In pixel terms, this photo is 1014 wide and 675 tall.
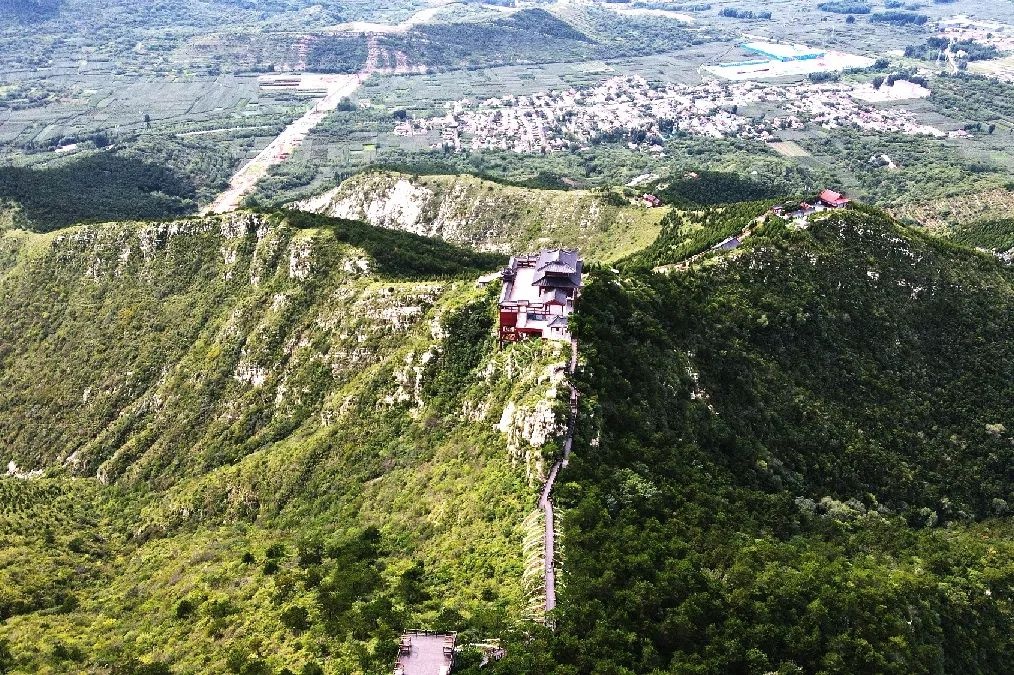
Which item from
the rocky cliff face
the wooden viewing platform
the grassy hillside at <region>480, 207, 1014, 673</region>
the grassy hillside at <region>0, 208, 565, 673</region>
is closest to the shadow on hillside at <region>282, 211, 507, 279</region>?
the grassy hillside at <region>0, 208, 565, 673</region>

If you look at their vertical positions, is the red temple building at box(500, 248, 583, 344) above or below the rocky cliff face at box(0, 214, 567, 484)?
above

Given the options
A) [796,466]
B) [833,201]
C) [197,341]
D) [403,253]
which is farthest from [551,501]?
[833,201]

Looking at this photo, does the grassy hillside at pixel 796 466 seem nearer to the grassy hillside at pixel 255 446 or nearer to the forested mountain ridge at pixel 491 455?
the forested mountain ridge at pixel 491 455

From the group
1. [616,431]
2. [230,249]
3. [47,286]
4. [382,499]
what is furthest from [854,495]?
[47,286]

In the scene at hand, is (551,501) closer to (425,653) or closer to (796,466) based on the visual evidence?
(425,653)

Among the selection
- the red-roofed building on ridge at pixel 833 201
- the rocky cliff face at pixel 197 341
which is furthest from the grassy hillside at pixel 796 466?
the rocky cliff face at pixel 197 341

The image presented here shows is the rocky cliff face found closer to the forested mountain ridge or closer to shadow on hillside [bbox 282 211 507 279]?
the forested mountain ridge

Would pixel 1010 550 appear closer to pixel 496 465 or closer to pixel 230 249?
pixel 496 465
